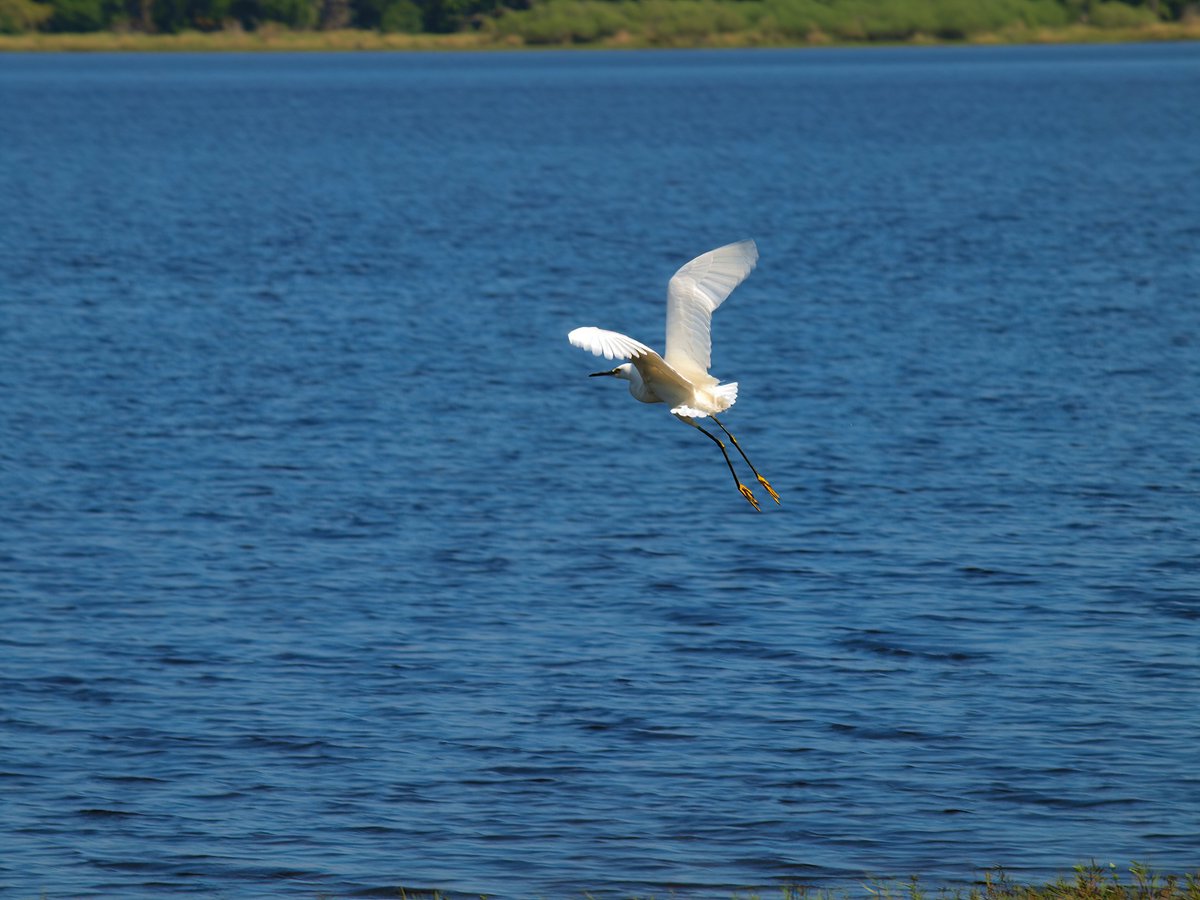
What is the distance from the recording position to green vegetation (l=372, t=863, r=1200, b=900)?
1071cm

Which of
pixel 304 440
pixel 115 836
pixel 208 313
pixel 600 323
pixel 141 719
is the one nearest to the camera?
pixel 115 836

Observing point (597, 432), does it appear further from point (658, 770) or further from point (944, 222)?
point (944, 222)

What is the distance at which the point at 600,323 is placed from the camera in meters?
33.7

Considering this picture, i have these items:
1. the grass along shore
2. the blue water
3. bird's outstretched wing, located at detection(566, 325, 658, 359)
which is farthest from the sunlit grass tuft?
bird's outstretched wing, located at detection(566, 325, 658, 359)

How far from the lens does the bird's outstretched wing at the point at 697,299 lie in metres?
12.2

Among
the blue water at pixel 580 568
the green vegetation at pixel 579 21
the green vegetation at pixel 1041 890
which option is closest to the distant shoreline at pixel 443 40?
the green vegetation at pixel 579 21

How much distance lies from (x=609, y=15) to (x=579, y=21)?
114 inches

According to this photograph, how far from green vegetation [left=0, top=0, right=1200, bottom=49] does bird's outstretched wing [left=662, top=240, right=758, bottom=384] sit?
14178 cm

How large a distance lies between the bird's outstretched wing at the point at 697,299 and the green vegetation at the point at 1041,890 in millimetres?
3402

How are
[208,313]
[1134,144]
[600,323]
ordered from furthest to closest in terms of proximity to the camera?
1. [1134,144]
2. [208,313]
3. [600,323]

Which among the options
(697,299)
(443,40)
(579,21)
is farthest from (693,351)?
(443,40)

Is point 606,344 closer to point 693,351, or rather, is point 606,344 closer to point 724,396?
point 724,396

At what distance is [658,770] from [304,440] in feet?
41.5

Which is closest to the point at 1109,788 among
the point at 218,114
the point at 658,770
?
the point at 658,770
